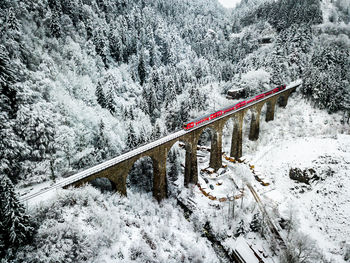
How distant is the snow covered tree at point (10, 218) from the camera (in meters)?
13.2

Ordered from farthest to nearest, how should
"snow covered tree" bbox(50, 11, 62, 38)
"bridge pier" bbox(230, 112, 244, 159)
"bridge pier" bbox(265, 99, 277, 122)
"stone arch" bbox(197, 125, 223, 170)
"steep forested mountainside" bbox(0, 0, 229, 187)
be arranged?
"bridge pier" bbox(265, 99, 277, 122)
"snow covered tree" bbox(50, 11, 62, 38)
"bridge pier" bbox(230, 112, 244, 159)
"stone arch" bbox(197, 125, 223, 170)
"steep forested mountainside" bbox(0, 0, 229, 187)

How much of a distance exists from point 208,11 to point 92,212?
169 meters

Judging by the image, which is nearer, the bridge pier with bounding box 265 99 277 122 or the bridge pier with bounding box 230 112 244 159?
the bridge pier with bounding box 230 112 244 159

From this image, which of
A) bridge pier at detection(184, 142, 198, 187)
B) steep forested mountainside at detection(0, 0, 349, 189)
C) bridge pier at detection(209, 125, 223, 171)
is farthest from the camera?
bridge pier at detection(209, 125, 223, 171)

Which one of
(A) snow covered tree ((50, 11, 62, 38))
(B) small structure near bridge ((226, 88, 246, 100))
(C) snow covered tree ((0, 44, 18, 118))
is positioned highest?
(A) snow covered tree ((50, 11, 62, 38))

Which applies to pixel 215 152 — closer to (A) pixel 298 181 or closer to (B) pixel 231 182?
(B) pixel 231 182

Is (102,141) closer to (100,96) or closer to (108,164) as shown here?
(108,164)

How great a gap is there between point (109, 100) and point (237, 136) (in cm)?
3355

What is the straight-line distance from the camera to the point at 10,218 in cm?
1331

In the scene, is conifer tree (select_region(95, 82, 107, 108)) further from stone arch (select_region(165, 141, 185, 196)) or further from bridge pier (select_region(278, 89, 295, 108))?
bridge pier (select_region(278, 89, 295, 108))

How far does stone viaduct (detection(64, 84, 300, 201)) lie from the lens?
24719mm

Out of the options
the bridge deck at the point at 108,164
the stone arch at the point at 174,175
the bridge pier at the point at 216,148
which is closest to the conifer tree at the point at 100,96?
the stone arch at the point at 174,175

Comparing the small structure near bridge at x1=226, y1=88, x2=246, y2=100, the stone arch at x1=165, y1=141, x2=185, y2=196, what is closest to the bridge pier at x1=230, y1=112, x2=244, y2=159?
the stone arch at x1=165, y1=141, x2=185, y2=196

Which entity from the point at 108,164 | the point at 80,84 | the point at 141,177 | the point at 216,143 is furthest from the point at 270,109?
the point at 80,84
